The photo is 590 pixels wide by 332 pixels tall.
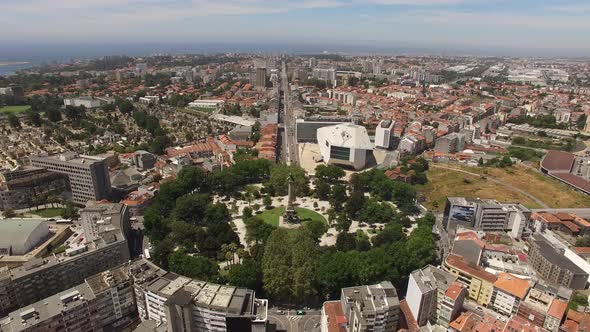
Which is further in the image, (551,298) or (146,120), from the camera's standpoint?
(146,120)

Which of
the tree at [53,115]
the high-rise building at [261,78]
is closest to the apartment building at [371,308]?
the tree at [53,115]

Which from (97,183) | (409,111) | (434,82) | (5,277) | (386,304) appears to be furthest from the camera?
(434,82)

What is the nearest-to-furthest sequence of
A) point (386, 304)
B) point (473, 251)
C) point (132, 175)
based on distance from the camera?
point (386, 304) → point (473, 251) → point (132, 175)

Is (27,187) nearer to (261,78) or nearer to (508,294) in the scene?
(508,294)

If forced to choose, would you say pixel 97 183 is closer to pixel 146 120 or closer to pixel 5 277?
pixel 5 277

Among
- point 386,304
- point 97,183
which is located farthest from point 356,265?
point 97,183

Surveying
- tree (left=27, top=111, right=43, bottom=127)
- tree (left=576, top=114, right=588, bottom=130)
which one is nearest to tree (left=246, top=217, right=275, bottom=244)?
tree (left=27, top=111, right=43, bottom=127)
